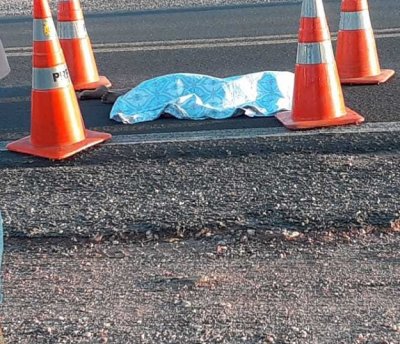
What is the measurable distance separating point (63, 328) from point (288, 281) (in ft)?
3.09

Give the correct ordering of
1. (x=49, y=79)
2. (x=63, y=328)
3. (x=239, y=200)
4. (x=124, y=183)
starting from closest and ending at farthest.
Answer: (x=63, y=328), (x=239, y=200), (x=124, y=183), (x=49, y=79)

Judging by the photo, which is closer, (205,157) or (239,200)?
(239,200)

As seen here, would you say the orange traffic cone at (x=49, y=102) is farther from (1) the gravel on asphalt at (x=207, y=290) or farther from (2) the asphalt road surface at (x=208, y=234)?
(1) the gravel on asphalt at (x=207, y=290)

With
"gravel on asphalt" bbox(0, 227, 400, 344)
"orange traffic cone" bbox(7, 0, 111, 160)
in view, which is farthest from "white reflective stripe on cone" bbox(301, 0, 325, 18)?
"gravel on asphalt" bbox(0, 227, 400, 344)

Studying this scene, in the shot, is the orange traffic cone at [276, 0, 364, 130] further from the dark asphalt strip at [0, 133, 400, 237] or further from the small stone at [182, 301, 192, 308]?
the small stone at [182, 301, 192, 308]

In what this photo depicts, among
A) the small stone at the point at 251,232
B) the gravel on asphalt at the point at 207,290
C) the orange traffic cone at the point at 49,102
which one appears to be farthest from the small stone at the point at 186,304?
the orange traffic cone at the point at 49,102

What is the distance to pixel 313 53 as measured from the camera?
5.91 metres

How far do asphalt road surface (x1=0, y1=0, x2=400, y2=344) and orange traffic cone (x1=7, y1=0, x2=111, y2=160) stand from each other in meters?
0.17

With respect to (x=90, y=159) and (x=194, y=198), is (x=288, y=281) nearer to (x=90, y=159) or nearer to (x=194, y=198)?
(x=194, y=198)

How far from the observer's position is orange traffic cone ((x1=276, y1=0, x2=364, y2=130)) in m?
5.87

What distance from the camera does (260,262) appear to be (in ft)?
13.1


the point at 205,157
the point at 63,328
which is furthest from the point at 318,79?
the point at 63,328

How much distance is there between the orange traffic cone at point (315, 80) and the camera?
587 centimetres

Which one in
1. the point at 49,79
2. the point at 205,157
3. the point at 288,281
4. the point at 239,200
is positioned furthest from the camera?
the point at 49,79
